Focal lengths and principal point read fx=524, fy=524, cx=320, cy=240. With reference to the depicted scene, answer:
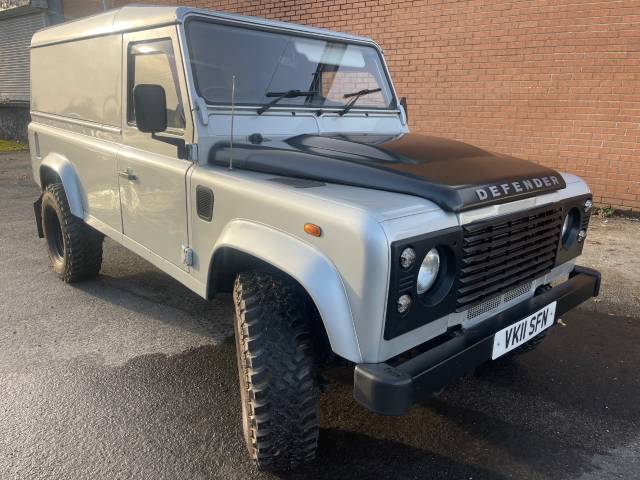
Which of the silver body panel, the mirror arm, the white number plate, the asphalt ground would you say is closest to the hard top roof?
the silver body panel

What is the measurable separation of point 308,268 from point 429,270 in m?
0.44

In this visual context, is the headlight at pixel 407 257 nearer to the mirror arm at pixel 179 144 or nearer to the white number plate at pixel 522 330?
the white number plate at pixel 522 330

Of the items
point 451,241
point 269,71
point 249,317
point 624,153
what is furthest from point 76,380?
point 624,153

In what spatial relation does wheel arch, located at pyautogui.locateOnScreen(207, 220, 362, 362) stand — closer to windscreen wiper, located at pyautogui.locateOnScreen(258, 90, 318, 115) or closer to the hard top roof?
windscreen wiper, located at pyautogui.locateOnScreen(258, 90, 318, 115)

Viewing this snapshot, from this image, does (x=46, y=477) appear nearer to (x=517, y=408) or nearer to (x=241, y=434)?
(x=241, y=434)

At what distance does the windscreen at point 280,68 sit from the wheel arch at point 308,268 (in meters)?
0.89

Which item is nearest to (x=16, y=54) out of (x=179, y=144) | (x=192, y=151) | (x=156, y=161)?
(x=156, y=161)

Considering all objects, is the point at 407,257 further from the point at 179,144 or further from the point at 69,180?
the point at 69,180

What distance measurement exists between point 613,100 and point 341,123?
4.42 meters

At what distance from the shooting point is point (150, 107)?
2.50m

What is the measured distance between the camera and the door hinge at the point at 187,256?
2.67 metres

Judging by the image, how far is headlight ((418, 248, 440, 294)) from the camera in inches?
74.4

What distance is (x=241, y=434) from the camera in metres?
2.51

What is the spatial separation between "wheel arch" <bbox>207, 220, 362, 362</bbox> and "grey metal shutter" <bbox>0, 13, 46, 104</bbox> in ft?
50.6
